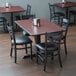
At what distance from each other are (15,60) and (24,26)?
2.50 ft

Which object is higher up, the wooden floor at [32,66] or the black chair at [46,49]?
the black chair at [46,49]

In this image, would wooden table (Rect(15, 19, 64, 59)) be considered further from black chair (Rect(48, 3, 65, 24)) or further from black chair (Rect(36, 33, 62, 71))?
black chair (Rect(48, 3, 65, 24))

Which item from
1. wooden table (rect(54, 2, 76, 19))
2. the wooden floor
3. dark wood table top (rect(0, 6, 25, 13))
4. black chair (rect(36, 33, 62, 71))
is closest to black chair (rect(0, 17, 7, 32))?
dark wood table top (rect(0, 6, 25, 13))

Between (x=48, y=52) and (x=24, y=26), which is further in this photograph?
(x=24, y=26)

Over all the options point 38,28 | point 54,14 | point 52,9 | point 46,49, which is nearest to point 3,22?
point 54,14

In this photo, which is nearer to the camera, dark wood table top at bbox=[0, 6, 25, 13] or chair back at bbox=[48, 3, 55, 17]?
dark wood table top at bbox=[0, 6, 25, 13]

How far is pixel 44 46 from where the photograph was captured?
14.4 ft

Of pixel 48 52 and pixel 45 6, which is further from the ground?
pixel 45 6

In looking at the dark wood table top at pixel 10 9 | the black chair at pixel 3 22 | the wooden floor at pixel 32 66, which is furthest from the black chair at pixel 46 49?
the black chair at pixel 3 22

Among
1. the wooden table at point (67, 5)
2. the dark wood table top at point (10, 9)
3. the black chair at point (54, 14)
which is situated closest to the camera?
the dark wood table top at point (10, 9)

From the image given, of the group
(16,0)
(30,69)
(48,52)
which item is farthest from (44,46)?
(16,0)

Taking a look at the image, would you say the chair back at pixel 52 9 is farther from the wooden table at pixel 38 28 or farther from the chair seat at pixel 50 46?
the chair seat at pixel 50 46

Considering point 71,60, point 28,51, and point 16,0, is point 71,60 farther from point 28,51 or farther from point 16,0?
point 16,0

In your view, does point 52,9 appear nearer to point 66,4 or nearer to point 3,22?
point 66,4
